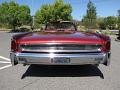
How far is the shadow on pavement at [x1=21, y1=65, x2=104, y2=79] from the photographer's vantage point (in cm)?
705

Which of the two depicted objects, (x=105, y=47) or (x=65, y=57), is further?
(x=105, y=47)

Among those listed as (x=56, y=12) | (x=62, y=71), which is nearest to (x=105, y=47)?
(x=62, y=71)

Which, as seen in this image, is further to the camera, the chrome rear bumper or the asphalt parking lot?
the chrome rear bumper

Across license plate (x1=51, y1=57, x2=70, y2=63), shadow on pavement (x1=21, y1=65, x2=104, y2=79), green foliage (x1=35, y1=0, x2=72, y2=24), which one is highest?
green foliage (x1=35, y1=0, x2=72, y2=24)

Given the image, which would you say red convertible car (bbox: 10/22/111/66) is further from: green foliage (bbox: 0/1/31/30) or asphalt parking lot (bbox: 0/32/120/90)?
green foliage (bbox: 0/1/31/30)

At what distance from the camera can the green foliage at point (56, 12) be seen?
177 feet

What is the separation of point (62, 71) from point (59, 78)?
0.86 metres

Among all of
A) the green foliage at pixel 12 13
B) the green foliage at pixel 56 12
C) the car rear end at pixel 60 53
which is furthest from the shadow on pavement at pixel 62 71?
the green foliage at pixel 12 13

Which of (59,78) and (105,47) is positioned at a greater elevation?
(105,47)

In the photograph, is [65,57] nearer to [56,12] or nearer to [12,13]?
[56,12]

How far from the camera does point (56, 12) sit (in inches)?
2115

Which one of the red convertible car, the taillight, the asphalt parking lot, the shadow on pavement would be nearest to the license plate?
the red convertible car

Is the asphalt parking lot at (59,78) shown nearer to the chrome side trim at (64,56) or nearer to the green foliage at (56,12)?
the chrome side trim at (64,56)

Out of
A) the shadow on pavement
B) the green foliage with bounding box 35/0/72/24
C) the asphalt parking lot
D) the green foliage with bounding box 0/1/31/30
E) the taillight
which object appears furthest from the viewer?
the green foliage with bounding box 35/0/72/24
